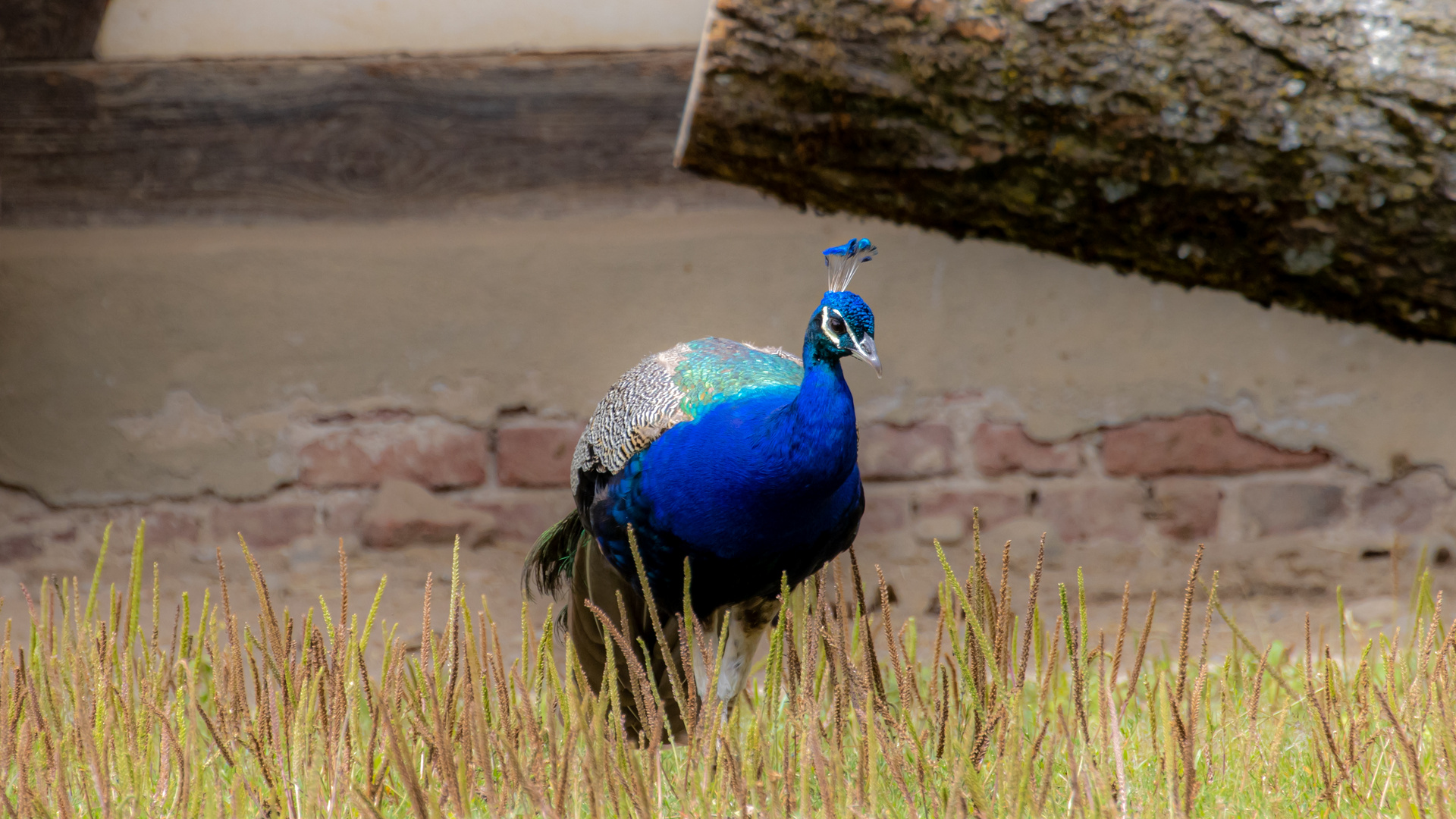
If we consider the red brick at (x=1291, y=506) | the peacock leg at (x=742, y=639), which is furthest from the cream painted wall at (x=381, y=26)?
the red brick at (x=1291, y=506)

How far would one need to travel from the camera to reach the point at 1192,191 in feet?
5.11

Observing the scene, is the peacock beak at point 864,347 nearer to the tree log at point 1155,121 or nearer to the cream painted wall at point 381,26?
the tree log at point 1155,121

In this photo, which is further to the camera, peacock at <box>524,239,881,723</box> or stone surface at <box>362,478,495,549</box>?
stone surface at <box>362,478,495,549</box>

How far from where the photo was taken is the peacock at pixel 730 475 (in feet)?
4.38

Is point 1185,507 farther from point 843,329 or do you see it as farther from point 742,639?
point 843,329

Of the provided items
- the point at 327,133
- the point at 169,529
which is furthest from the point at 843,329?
the point at 169,529

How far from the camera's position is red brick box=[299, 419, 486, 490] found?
6.67 feet

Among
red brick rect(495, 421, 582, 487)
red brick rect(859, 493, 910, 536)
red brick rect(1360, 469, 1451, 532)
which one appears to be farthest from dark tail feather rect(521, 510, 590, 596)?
red brick rect(1360, 469, 1451, 532)

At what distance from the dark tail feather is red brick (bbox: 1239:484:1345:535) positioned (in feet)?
3.91

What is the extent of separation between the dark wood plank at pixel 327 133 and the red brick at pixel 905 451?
557 mm

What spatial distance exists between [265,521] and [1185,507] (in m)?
1.67

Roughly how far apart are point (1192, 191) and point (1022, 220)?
→ 0.27 m

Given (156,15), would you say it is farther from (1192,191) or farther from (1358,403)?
(1358,403)

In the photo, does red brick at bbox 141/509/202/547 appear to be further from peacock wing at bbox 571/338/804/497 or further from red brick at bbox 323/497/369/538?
peacock wing at bbox 571/338/804/497
